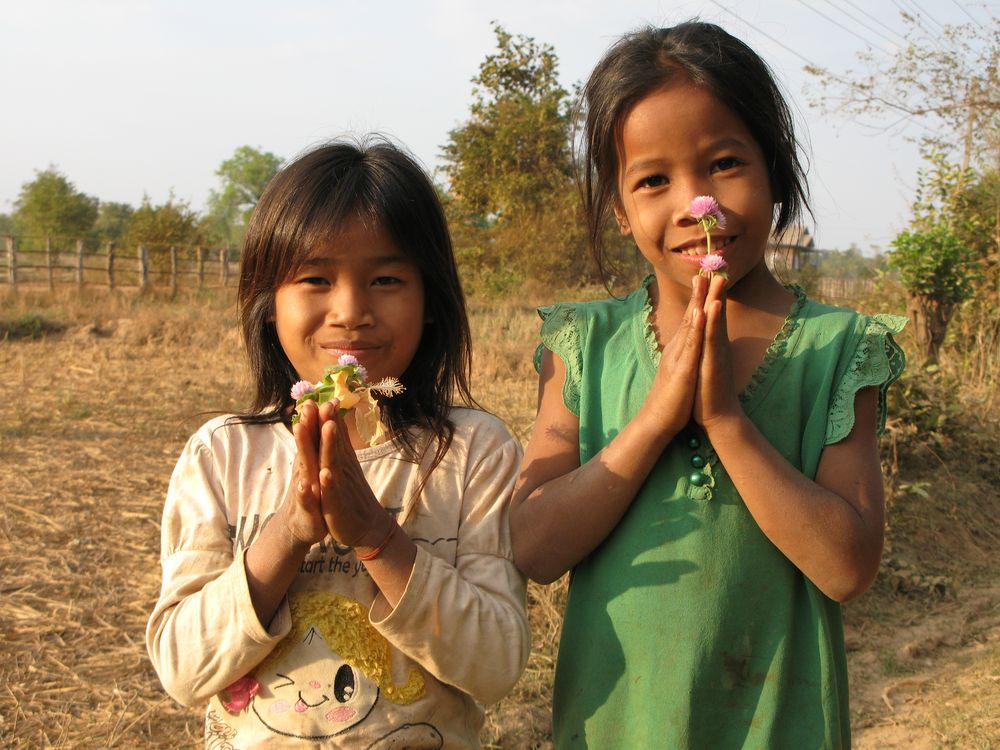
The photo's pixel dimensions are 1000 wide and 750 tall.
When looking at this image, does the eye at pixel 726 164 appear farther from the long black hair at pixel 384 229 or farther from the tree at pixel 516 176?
the tree at pixel 516 176

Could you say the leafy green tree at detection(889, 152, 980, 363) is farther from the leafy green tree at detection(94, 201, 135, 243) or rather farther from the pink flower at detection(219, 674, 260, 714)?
the leafy green tree at detection(94, 201, 135, 243)

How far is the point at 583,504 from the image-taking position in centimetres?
140

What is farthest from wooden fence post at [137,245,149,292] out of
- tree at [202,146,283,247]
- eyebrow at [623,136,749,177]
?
tree at [202,146,283,247]

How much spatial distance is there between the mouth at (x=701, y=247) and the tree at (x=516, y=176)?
17473mm

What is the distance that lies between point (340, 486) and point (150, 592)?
3.15m

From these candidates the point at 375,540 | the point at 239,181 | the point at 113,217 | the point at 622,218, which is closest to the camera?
the point at 375,540

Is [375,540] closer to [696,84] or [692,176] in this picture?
[692,176]

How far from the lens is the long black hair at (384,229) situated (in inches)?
58.8

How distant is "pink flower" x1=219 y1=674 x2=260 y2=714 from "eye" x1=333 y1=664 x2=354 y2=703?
0.13m

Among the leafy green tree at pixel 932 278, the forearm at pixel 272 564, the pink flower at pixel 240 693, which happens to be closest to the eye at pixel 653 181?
the forearm at pixel 272 564

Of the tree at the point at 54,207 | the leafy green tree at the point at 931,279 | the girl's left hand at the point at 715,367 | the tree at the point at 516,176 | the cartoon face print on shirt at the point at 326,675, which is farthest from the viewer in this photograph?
the tree at the point at 54,207

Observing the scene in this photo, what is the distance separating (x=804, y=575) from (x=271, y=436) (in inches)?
36.0

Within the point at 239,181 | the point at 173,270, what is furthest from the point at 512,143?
the point at 239,181

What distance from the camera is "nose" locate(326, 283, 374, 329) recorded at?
4.66 ft
